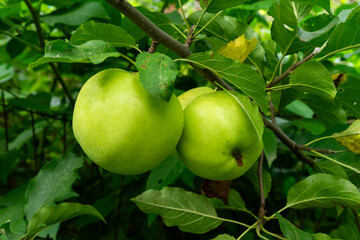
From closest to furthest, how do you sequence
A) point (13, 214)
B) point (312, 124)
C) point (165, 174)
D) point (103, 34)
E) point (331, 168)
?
point (103, 34) < point (331, 168) < point (13, 214) < point (165, 174) < point (312, 124)

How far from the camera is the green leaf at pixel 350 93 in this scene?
29.4 inches

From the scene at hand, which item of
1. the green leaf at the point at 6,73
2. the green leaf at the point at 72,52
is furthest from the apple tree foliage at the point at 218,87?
the green leaf at the point at 6,73

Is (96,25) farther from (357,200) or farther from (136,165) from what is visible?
(357,200)

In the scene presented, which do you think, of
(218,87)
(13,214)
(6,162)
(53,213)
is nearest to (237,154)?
(218,87)

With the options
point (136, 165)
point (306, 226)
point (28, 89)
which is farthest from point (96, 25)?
point (28, 89)

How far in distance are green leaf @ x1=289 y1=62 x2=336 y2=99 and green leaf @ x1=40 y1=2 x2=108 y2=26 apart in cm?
77

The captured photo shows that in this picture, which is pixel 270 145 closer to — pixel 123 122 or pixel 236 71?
pixel 236 71

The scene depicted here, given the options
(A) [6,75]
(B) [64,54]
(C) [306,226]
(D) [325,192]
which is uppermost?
(B) [64,54]

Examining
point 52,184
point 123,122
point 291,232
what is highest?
point 123,122

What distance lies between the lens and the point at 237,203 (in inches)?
33.8

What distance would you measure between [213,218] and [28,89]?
79.8 inches

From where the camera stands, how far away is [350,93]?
2.50 feet

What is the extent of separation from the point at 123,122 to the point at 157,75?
10 cm

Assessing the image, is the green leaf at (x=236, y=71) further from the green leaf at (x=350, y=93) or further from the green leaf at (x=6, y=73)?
the green leaf at (x=6, y=73)
